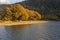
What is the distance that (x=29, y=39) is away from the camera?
35438 mm

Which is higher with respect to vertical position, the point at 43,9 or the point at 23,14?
the point at 23,14

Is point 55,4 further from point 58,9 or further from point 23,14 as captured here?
point 23,14

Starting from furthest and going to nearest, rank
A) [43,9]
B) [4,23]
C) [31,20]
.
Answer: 1. [43,9]
2. [31,20]
3. [4,23]

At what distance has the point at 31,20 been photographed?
98250mm

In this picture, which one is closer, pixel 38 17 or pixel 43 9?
pixel 38 17

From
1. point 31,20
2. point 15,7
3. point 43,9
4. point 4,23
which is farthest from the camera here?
point 43,9

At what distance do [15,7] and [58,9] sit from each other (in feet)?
318

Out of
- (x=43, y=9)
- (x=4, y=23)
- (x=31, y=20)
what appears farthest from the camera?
(x=43, y=9)

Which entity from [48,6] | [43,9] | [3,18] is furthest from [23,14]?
[48,6]

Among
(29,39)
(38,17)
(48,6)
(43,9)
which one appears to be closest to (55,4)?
(48,6)

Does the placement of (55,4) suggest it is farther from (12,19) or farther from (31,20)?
(12,19)

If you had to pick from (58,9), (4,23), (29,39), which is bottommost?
(58,9)

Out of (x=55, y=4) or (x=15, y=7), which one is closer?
(x=15, y=7)

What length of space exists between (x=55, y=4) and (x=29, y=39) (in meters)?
158
